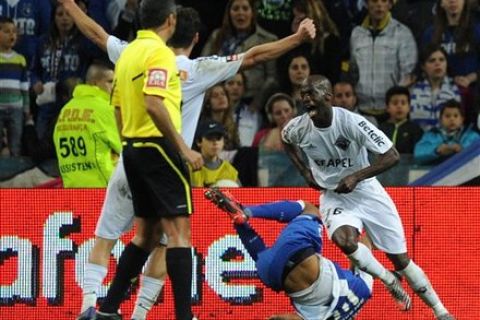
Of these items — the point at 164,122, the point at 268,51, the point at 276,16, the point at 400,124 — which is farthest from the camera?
the point at 276,16

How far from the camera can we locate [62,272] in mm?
15562

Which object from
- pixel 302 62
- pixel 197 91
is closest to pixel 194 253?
pixel 197 91

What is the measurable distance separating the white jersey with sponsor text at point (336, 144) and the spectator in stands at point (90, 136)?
189cm

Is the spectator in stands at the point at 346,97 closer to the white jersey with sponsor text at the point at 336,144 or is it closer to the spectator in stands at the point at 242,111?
the spectator in stands at the point at 242,111

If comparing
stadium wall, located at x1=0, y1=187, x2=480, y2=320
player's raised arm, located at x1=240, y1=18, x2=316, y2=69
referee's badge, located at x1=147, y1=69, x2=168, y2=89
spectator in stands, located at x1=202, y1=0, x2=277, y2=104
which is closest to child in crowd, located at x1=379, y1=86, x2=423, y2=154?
spectator in stands, located at x1=202, y1=0, x2=277, y2=104

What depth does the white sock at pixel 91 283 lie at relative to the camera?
13.1m

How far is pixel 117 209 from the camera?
13.0 metres

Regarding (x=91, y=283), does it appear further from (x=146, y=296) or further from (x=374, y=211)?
(x=374, y=211)

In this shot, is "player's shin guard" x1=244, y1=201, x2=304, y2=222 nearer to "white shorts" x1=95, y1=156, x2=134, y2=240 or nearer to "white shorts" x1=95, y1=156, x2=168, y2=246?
"white shorts" x1=95, y1=156, x2=168, y2=246

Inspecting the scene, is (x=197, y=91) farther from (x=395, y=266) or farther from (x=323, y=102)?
(x=395, y=266)

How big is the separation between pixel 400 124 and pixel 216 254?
3.22 meters

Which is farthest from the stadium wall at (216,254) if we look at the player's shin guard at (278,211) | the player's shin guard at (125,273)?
the player's shin guard at (125,273)

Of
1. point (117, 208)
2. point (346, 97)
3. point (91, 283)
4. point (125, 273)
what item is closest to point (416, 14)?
point (346, 97)

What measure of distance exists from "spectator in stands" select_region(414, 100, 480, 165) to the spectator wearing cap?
2.00 meters
